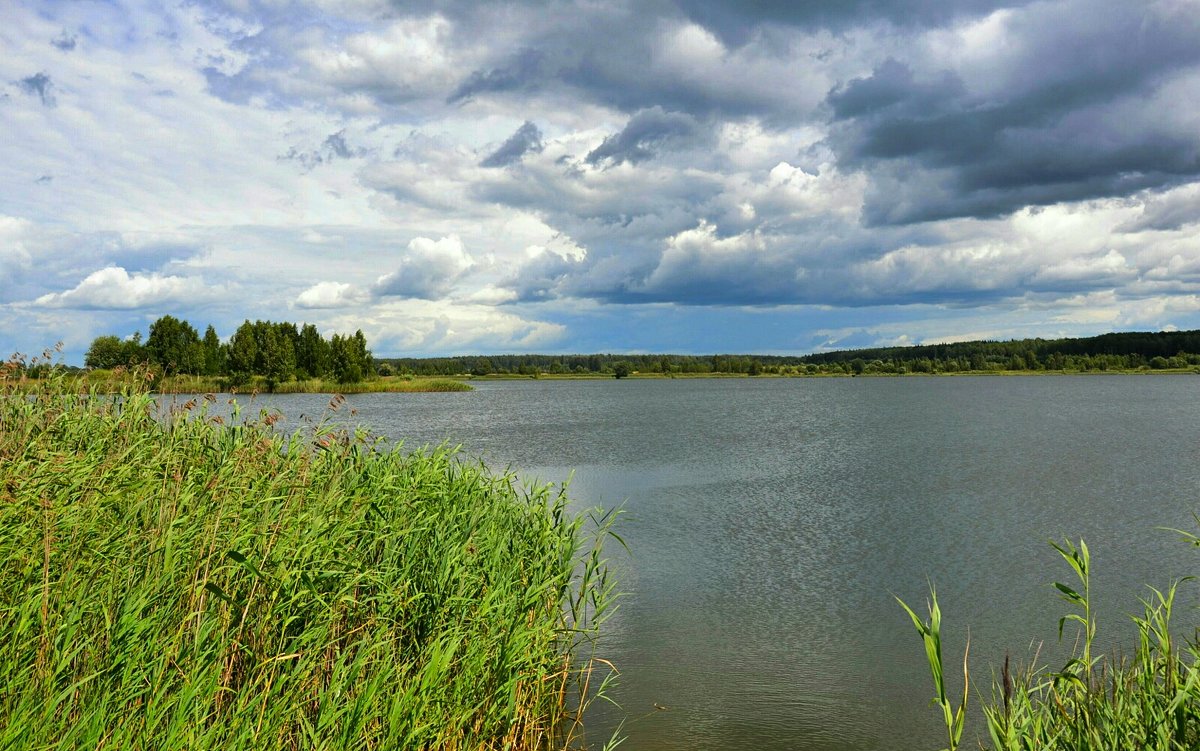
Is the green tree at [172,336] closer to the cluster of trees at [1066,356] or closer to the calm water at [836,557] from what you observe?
the calm water at [836,557]

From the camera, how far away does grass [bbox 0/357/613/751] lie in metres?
4.59

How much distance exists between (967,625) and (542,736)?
756 cm

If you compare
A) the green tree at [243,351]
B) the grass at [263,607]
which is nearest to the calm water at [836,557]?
the grass at [263,607]

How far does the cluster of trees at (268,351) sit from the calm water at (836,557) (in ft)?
165

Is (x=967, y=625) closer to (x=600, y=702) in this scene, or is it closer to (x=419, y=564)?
(x=600, y=702)

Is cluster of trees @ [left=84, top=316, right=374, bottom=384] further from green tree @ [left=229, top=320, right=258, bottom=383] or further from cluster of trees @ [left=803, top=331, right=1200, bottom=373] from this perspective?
cluster of trees @ [left=803, top=331, right=1200, bottom=373]

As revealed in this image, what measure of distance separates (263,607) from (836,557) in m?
13.1

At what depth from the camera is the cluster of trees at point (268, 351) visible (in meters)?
77.0

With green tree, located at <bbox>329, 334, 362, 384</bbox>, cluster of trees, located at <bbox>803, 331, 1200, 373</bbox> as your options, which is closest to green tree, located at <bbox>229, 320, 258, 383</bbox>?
green tree, located at <bbox>329, 334, 362, 384</bbox>

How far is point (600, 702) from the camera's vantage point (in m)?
9.09

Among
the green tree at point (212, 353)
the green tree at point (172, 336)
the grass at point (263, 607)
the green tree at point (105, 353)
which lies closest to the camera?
the grass at point (263, 607)

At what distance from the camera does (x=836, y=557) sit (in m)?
16.1

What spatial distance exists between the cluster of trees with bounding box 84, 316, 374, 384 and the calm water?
50200mm

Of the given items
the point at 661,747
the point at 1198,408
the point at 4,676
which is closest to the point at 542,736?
the point at 661,747
